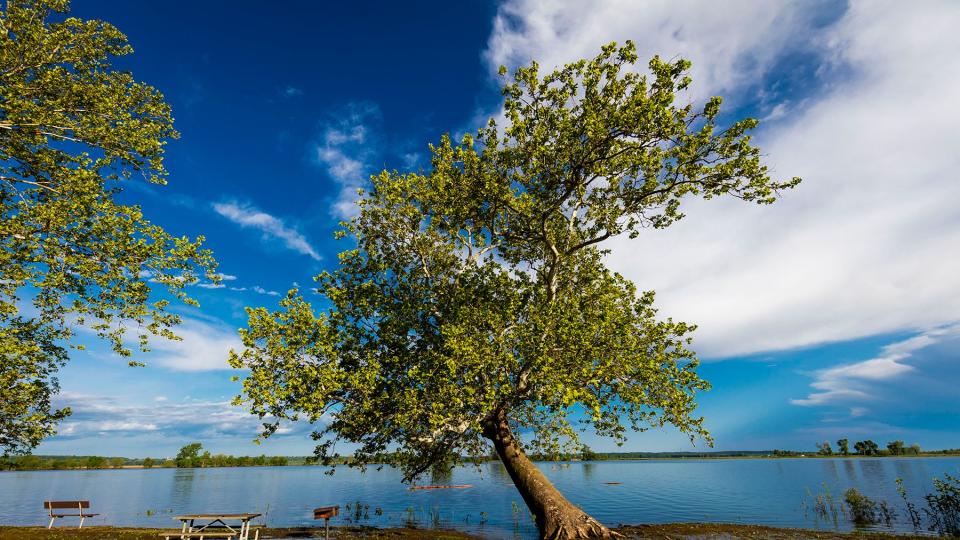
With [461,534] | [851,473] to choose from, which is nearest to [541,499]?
[461,534]

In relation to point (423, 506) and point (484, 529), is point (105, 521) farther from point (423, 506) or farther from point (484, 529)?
point (484, 529)

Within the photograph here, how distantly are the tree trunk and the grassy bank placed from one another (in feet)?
10.1

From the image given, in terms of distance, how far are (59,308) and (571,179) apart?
25.7 m

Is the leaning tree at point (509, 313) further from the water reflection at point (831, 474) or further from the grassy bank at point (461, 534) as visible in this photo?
the water reflection at point (831, 474)

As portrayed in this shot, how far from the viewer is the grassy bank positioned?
2445cm

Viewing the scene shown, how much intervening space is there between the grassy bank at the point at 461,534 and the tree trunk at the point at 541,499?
3069 millimetres

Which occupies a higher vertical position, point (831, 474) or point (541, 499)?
point (541, 499)

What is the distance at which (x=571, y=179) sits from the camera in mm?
23359

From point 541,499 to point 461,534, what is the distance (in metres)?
7.66

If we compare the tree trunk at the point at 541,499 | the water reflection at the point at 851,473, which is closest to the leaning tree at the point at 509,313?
the tree trunk at the point at 541,499

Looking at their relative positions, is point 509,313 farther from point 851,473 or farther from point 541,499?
point 851,473

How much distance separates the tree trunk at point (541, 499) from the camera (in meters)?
22.9

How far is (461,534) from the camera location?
1121 inches

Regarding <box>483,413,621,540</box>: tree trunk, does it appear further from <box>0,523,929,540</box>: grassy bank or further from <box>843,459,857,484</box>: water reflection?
<box>843,459,857,484</box>: water reflection
